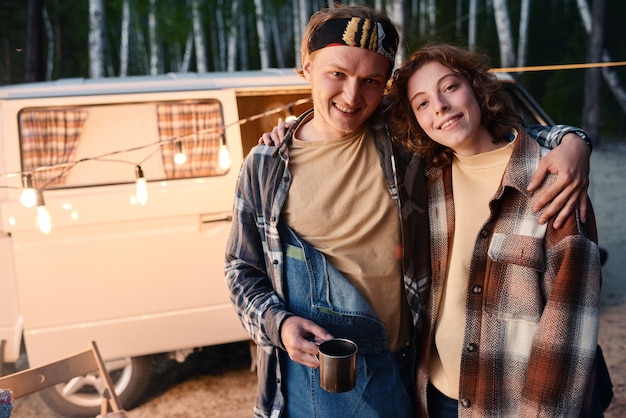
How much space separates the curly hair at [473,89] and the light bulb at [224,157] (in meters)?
2.03

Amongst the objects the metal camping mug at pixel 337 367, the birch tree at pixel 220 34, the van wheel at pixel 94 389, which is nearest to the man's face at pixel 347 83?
the metal camping mug at pixel 337 367

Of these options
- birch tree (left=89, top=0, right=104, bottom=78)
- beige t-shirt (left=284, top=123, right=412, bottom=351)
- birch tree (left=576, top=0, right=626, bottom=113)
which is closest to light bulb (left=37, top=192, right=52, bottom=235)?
beige t-shirt (left=284, top=123, right=412, bottom=351)

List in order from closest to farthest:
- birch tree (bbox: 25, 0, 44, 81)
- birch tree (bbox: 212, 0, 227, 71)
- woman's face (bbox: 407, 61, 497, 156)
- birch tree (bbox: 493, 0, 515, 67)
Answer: woman's face (bbox: 407, 61, 497, 156) → birch tree (bbox: 25, 0, 44, 81) → birch tree (bbox: 493, 0, 515, 67) → birch tree (bbox: 212, 0, 227, 71)

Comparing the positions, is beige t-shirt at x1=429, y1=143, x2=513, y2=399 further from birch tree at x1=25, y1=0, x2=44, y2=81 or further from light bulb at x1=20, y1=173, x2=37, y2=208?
birch tree at x1=25, y1=0, x2=44, y2=81

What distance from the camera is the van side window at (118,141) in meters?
3.48

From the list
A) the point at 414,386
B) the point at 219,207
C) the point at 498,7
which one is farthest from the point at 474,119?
the point at 498,7

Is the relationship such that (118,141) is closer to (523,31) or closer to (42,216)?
(42,216)

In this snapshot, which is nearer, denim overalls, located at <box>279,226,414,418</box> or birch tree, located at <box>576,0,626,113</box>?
denim overalls, located at <box>279,226,414,418</box>

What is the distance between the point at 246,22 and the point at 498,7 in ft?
46.2

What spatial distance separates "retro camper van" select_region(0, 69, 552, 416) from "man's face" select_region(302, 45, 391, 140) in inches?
75.4

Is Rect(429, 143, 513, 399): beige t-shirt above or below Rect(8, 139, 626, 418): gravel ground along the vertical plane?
above

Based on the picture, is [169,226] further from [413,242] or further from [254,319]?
[413,242]

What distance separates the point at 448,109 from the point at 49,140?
2.75 metres

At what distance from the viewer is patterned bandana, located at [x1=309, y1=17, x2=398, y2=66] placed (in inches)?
66.2
